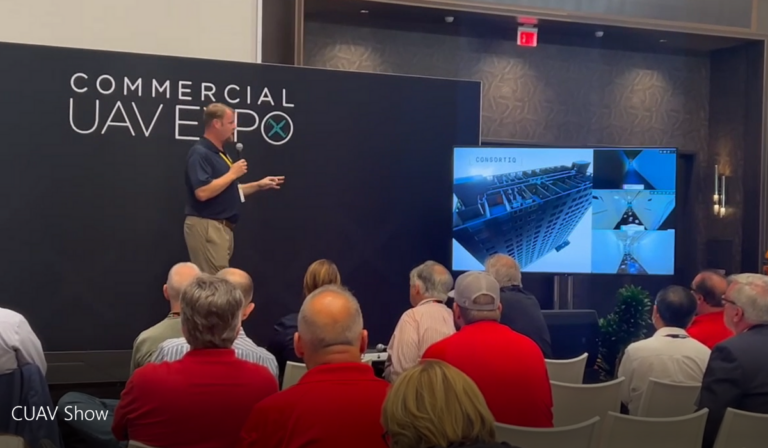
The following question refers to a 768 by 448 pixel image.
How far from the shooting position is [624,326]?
4.78 m

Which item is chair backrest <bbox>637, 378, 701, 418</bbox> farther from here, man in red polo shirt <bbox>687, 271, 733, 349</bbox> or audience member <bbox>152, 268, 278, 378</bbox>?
audience member <bbox>152, 268, 278, 378</bbox>

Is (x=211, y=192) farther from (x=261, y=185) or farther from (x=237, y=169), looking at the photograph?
(x=261, y=185)

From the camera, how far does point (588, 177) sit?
248 inches

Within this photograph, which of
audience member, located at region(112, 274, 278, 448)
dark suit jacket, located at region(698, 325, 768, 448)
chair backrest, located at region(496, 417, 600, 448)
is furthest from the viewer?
dark suit jacket, located at region(698, 325, 768, 448)

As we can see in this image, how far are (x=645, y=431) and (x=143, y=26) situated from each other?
16.2ft

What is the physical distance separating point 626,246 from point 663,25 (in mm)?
2962

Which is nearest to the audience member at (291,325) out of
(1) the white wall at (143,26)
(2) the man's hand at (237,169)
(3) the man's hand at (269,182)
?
(2) the man's hand at (237,169)

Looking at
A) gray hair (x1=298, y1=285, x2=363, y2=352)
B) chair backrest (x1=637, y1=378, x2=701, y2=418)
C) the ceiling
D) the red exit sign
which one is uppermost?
the ceiling

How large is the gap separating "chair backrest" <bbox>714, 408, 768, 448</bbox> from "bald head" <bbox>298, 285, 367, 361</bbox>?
4.65 ft

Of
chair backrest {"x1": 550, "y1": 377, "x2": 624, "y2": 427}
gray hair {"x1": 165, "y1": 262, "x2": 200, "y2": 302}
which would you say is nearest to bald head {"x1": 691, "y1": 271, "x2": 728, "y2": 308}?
chair backrest {"x1": 550, "y1": 377, "x2": 624, "y2": 427}

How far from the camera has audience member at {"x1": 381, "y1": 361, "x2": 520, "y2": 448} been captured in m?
1.65

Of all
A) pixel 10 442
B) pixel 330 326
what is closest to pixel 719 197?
pixel 330 326

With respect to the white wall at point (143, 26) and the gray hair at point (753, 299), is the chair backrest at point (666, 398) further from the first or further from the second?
the white wall at point (143, 26)

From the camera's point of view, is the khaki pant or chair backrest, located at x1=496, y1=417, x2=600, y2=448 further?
the khaki pant
